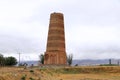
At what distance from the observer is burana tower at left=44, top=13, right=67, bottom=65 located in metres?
63.5

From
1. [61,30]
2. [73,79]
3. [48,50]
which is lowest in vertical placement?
[73,79]

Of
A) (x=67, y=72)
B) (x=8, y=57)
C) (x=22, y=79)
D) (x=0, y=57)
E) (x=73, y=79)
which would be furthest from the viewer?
(x=8, y=57)

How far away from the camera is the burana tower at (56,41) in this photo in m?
63.5

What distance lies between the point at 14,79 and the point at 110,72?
1269 inches

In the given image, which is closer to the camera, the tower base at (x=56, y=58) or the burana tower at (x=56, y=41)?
the burana tower at (x=56, y=41)

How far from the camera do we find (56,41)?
208 ft

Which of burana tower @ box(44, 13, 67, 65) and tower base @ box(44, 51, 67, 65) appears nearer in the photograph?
burana tower @ box(44, 13, 67, 65)

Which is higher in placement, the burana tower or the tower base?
the burana tower

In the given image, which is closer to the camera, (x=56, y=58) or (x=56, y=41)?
(x=56, y=41)

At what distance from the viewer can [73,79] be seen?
41.5m

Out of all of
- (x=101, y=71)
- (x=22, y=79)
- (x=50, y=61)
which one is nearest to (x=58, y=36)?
(x=50, y=61)

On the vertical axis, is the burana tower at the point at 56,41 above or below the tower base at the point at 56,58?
above

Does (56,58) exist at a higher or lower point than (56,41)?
lower

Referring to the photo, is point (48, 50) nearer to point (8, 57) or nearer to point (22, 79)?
point (8, 57)
